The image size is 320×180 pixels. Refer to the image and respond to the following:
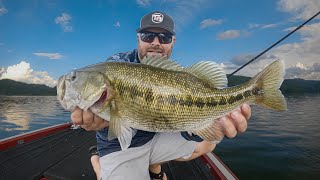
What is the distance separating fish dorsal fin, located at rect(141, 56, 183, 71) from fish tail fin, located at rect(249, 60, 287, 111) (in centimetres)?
114

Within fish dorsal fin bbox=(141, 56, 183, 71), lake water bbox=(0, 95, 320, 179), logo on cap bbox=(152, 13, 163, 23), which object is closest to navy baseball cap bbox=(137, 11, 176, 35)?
logo on cap bbox=(152, 13, 163, 23)

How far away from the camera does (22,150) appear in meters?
7.95

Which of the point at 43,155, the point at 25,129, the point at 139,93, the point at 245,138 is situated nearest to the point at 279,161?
the point at 245,138

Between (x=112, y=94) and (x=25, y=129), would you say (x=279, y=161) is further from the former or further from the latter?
(x=25, y=129)

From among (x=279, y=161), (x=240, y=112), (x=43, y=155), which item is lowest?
(x=279, y=161)

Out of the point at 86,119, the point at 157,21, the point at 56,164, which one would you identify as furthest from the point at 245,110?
the point at 56,164

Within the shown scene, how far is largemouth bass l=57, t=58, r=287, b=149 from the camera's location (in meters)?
3.63

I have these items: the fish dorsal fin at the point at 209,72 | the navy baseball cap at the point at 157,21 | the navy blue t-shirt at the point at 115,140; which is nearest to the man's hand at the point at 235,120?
the fish dorsal fin at the point at 209,72

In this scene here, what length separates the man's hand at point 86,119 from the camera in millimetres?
3869

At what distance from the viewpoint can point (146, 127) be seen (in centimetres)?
375

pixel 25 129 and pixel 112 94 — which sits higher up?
pixel 112 94

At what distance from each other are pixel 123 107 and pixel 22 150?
19.3ft

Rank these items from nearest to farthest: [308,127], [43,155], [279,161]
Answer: [43,155] → [279,161] → [308,127]

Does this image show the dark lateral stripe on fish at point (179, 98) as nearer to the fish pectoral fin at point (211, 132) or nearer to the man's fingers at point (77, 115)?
the fish pectoral fin at point (211, 132)
